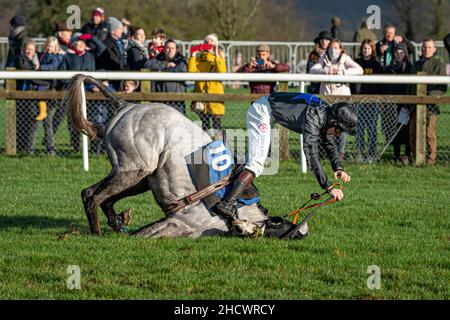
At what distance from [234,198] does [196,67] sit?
731 cm

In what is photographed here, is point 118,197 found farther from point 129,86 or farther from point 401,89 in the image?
point 401,89

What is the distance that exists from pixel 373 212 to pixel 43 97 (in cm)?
624

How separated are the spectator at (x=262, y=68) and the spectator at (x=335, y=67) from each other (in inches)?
27.5

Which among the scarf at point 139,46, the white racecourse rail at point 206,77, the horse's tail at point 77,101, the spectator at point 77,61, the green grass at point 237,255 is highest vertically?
the scarf at point 139,46

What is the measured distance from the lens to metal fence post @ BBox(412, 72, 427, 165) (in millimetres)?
14875

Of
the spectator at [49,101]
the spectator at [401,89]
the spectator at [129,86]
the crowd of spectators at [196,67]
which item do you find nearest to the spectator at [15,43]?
the crowd of spectators at [196,67]

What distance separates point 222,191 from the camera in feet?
29.3

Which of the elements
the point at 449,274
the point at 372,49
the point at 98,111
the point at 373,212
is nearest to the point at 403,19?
the point at 372,49

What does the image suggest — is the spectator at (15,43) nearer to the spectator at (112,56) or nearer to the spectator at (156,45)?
the spectator at (112,56)

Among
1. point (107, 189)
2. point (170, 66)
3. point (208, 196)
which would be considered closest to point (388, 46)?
point (170, 66)

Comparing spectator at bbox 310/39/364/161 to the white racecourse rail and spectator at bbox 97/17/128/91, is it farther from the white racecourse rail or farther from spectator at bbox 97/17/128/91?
spectator at bbox 97/17/128/91

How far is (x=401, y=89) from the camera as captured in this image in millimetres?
15695

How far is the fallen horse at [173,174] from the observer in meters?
8.87

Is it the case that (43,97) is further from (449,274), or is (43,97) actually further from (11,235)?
(449,274)
